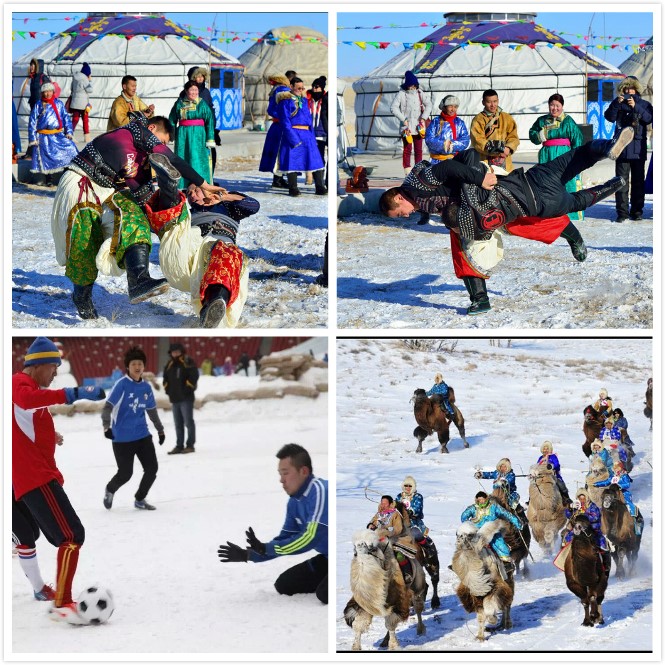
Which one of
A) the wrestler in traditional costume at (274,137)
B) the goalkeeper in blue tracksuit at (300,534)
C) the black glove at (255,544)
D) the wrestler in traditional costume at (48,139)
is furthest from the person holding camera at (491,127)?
the wrestler in traditional costume at (48,139)

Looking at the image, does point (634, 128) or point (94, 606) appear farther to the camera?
point (634, 128)

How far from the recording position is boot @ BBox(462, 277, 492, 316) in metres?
7.48

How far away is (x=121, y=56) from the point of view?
20.6 m

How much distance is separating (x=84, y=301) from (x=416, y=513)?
2.69 metres

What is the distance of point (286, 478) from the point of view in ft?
A: 20.0

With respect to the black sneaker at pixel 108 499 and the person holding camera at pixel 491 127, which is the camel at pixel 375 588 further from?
the person holding camera at pixel 491 127

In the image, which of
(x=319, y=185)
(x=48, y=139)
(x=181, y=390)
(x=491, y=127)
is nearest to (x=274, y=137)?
(x=319, y=185)

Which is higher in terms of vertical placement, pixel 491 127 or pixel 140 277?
pixel 491 127

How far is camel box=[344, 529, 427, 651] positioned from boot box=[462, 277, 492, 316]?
224cm

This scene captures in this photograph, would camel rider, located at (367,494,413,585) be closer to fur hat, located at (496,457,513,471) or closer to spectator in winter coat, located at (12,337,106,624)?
A: fur hat, located at (496,457,513,471)

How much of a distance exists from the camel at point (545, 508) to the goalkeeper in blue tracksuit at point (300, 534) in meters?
1.21

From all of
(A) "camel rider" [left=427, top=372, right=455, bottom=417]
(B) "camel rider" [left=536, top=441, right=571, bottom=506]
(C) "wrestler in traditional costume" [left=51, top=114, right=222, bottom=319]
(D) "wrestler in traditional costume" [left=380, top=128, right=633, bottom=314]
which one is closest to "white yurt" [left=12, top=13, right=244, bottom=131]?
(C) "wrestler in traditional costume" [left=51, top=114, right=222, bottom=319]

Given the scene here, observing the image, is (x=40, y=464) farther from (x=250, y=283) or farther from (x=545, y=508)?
(x=250, y=283)
